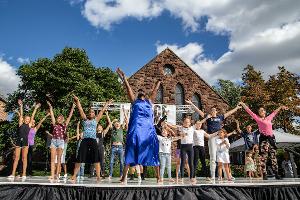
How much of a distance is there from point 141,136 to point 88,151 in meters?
1.68

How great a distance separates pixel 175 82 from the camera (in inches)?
1276

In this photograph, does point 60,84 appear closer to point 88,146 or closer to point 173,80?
point 173,80

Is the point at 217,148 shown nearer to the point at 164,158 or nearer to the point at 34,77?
the point at 164,158

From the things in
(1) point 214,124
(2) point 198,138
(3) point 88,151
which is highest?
(1) point 214,124

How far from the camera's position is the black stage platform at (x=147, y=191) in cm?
605

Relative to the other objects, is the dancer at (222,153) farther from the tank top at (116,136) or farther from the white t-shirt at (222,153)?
→ the tank top at (116,136)

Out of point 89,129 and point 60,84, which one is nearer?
point 89,129

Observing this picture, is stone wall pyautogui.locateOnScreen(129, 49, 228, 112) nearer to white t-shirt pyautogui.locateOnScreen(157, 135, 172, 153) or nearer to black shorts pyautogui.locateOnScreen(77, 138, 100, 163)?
white t-shirt pyautogui.locateOnScreen(157, 135, 172, 153)

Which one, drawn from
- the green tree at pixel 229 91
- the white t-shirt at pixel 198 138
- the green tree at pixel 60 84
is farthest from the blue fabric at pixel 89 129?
the green tree at pixel 229 91

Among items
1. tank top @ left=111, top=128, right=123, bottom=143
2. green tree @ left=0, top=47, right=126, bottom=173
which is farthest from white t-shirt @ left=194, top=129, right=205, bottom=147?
green tree @ left=0, top=47, right=126, bottom=173

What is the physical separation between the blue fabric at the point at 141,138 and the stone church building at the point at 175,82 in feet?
79.2

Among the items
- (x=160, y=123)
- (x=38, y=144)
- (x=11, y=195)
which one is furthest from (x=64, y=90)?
(x=11, y=195)

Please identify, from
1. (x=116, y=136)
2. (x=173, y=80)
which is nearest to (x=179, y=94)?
(x=173, y=80)

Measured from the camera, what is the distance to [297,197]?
681 cm
